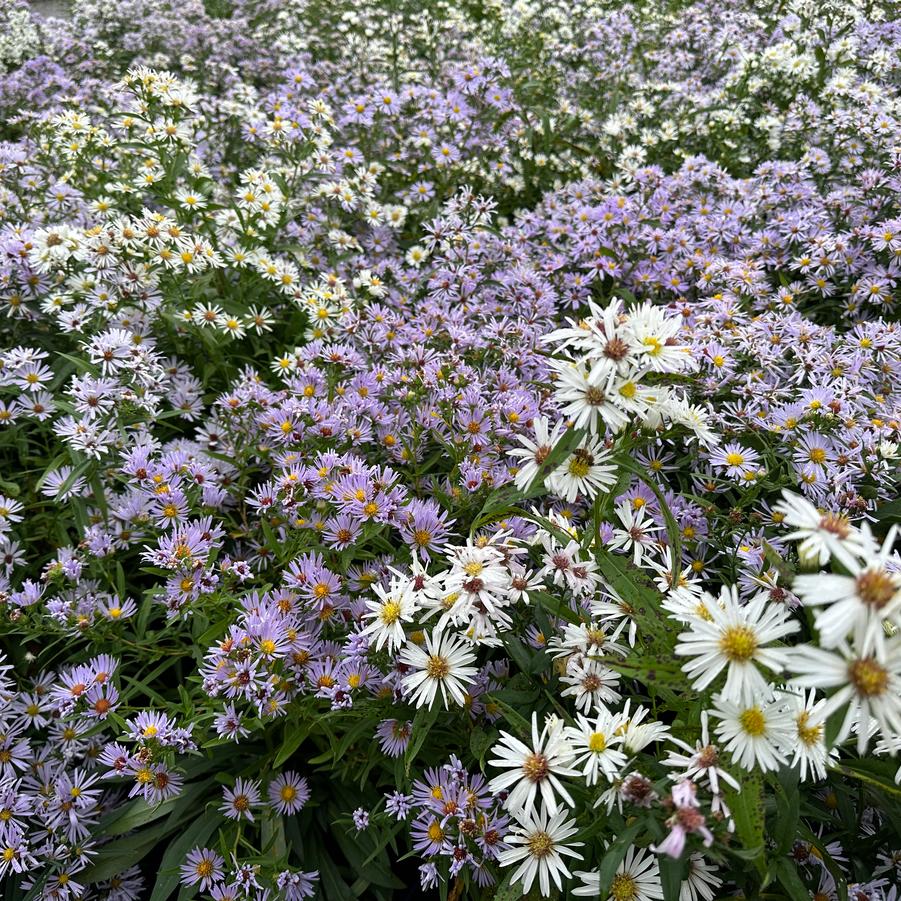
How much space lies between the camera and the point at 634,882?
55.3 inches

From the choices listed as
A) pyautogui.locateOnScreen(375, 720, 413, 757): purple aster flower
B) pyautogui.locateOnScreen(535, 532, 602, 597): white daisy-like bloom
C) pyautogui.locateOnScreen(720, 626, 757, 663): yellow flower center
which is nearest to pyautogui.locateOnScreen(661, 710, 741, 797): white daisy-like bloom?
pyautogui.locateOnScreen(720, 626, 757, 663): yellow flower center

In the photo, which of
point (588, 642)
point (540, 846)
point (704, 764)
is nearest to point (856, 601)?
point (704, 764)

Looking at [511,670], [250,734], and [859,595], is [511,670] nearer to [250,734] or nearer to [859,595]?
[250,734]

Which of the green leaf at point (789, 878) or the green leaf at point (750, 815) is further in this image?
the green leaf at point (789, 878)

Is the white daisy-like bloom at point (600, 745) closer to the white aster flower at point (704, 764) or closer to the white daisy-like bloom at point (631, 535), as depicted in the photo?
the white aster flower at point (704, 764)

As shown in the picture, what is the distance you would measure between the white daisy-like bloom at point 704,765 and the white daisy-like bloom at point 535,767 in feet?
0.66

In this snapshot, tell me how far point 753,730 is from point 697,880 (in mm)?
403

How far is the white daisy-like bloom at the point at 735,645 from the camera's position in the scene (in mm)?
1163

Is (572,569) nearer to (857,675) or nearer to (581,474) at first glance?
(581,474)

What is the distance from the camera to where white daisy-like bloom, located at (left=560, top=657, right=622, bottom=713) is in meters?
1.54

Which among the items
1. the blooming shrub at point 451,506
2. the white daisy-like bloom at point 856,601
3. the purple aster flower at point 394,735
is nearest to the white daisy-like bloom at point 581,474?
the blooming shrub at point 451,506

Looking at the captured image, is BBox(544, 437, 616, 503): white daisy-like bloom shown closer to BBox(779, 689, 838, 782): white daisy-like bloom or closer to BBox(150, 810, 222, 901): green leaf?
BBox(779, 689, 838, 782): white daisy-like bloom

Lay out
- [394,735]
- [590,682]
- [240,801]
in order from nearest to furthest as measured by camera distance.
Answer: [590,682]
[394,735]
[240,801]

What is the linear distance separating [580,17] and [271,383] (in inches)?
148
